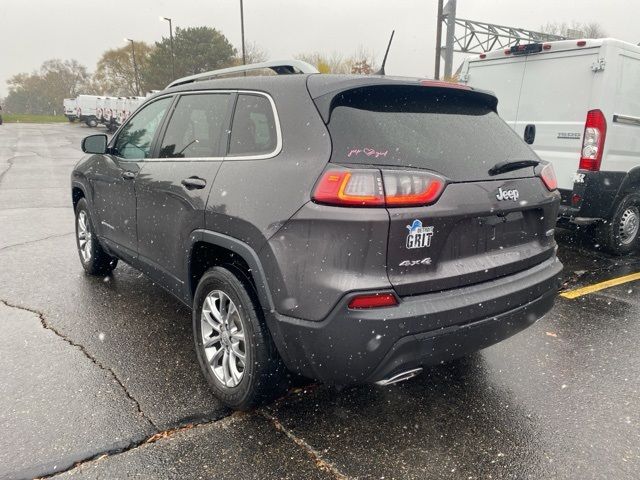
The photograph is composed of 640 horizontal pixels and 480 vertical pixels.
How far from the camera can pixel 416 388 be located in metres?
2.92

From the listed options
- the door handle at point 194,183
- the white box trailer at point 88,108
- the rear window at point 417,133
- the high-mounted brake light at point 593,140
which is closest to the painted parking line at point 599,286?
the high-mounted brake light at point 593,140

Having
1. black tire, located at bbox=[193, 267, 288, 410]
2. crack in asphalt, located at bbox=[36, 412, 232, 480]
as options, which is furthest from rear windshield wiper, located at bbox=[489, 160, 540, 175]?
crack in asphalt, located at bbox=[36, 412, 232, 480]

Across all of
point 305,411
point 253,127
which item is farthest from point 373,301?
point 253,127

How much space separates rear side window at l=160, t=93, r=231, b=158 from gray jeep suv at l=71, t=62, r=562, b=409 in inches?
0.5

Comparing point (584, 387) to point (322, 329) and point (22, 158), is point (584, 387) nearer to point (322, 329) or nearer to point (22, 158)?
point (322, 329)

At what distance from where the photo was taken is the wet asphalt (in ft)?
7.43

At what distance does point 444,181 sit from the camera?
2.21 meters

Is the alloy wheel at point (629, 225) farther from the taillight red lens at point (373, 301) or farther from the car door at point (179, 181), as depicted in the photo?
the car door at point (179, 181)

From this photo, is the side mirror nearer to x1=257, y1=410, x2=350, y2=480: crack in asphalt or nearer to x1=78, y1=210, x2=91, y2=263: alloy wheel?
x1=78, y1=210, x2=91, y2=263: alloy wheel

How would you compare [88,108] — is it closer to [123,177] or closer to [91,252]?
[91,252]

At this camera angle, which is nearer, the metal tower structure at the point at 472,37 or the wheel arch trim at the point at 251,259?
the wheel arch trim at the point at 251,259

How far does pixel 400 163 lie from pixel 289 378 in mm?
1229

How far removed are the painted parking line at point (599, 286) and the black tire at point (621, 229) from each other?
62cm

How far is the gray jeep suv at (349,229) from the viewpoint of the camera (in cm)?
208
